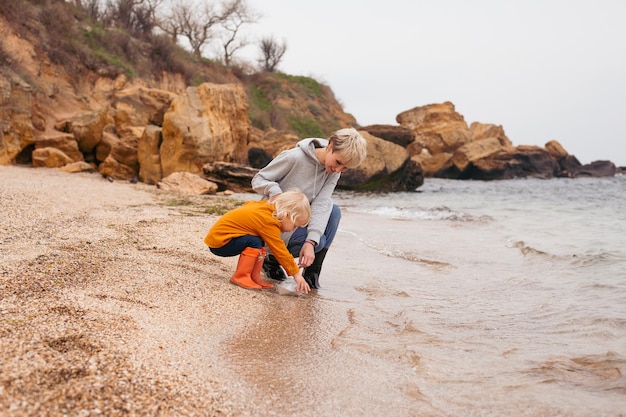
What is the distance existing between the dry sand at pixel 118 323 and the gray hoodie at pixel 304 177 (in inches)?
26.8

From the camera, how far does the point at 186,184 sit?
1170 centimetres

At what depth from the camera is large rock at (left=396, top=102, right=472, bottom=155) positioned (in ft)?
125

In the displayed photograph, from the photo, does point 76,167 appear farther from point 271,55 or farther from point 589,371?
point 271,55

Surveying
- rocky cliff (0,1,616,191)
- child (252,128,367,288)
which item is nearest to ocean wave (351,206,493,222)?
rocky cliff (0,1,616,191)

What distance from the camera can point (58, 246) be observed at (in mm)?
3670

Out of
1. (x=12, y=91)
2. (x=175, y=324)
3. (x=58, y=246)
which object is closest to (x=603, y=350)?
(x=175, y=324)

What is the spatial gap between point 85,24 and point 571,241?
71.9ft

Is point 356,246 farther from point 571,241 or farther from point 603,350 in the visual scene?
point 603,350

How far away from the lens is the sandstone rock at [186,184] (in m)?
11.5

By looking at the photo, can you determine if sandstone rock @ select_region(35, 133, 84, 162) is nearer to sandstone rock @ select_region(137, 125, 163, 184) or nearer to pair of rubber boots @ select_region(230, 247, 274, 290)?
sandstone rock @ select_region(137, 125, 163, 184)

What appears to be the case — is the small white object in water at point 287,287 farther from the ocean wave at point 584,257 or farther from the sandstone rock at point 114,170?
the sandstone rock at point 114,170

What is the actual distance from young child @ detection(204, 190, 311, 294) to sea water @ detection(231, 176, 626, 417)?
0.29 m

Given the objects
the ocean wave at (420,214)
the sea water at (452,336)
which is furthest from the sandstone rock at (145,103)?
the sea water at (452,336)

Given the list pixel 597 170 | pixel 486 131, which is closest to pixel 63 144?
pixel 486 131
